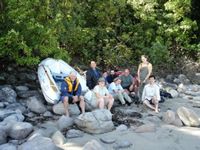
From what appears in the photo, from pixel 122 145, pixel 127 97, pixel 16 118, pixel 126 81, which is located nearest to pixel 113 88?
pixel 127 97

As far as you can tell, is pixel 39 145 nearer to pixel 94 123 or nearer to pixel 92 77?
pixel 94 123

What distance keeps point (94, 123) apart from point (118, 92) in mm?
2685

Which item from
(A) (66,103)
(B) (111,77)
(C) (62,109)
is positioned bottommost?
(C) (62,109)

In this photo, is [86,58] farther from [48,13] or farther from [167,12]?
[167,12]

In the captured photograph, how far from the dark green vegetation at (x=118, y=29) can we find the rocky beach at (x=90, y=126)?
2348mm

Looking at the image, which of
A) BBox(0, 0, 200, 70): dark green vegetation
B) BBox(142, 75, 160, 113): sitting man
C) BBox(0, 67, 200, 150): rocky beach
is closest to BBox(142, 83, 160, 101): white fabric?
BBox(142, 75, 160, 113): sitting man

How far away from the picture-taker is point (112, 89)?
11.2m

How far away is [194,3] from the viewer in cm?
1877

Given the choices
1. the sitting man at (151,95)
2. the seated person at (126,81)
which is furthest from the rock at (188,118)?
the seated person at (126,81)

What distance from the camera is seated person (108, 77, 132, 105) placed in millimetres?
11117

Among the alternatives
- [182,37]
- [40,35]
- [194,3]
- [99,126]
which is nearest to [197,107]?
[99,126]

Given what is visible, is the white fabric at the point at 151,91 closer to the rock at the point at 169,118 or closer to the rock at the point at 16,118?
the rock at the point at 169,118

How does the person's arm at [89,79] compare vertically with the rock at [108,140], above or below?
above

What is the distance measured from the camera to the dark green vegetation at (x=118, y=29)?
42.4 ft
